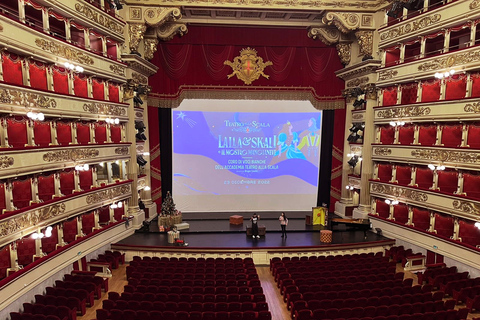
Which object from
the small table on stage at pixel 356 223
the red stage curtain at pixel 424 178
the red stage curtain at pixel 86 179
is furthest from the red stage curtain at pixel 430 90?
the red stage curtain at pixel 86 179

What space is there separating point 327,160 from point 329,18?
878 cm

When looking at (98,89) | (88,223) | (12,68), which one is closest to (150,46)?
(98,89)

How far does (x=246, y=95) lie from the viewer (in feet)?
64.9

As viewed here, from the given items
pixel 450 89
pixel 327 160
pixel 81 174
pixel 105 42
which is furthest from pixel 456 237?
pixel 105 42

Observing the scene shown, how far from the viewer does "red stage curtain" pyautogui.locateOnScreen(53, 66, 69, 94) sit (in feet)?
41.2

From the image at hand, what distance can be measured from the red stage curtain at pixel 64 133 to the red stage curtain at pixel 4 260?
4.56 m

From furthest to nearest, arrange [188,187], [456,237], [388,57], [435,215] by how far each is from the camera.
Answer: [188,187] < [388,57] < [435,215] < [456,237]

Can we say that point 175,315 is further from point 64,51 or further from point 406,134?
point 406,134

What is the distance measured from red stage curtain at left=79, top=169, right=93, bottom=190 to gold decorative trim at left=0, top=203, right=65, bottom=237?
6.32 ft


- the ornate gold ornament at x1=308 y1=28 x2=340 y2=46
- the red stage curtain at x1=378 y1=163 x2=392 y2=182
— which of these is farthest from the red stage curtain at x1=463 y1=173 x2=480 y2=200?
the ornate gold ornament at x1=308 y1=28 x2=340 y2=46

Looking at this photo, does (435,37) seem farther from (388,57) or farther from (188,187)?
(188,187)

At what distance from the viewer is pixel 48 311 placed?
29.1ft

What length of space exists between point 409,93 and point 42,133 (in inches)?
672

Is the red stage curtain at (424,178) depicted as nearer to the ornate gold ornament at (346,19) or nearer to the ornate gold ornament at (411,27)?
the ornate gold ornament at (411,27)
